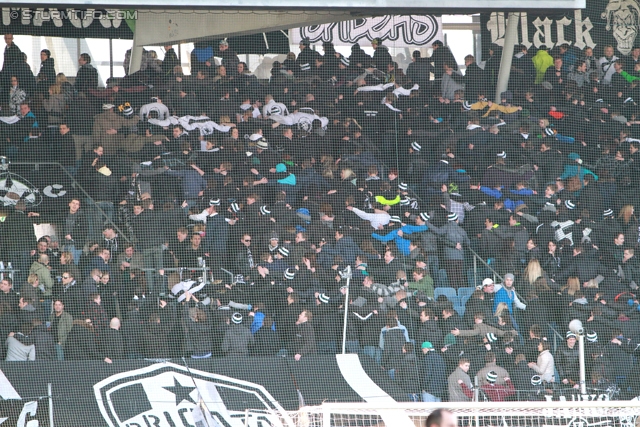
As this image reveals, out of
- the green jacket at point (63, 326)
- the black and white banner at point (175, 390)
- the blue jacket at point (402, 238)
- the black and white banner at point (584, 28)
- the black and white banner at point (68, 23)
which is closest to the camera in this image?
the black and white banner at point (175, 390)

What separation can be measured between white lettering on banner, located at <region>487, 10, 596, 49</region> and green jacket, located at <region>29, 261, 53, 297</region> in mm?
7033

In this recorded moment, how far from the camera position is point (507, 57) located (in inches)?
543

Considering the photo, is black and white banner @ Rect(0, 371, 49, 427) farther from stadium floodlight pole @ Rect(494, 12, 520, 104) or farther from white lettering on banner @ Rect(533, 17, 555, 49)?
white lettering on banner @ Rect(533, 17, 555, 49)

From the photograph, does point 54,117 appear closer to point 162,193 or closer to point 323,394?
point 162,193

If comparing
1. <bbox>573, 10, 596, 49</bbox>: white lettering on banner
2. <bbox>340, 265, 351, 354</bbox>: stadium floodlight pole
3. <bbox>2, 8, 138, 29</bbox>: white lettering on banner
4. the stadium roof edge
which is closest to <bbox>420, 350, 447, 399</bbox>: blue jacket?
<bbox>340, 265, 351, 354</bbox>: stadium floodlight pole

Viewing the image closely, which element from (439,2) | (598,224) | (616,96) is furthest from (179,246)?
(616,96)

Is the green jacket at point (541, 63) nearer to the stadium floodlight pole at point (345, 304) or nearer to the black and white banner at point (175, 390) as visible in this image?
the stadium floodlight pole at point (345, 304)

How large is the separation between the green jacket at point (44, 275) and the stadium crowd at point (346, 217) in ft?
0.08

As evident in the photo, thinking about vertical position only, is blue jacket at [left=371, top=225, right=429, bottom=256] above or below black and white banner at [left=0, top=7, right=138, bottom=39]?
below

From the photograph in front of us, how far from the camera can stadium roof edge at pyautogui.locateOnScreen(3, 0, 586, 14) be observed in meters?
9.61

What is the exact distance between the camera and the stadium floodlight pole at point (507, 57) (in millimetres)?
13586

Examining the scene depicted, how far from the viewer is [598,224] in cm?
1302

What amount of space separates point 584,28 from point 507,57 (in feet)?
5.16

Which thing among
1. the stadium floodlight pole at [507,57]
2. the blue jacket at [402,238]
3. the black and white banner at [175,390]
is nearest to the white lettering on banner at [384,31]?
the stadium floodlight pole at [507,57]
